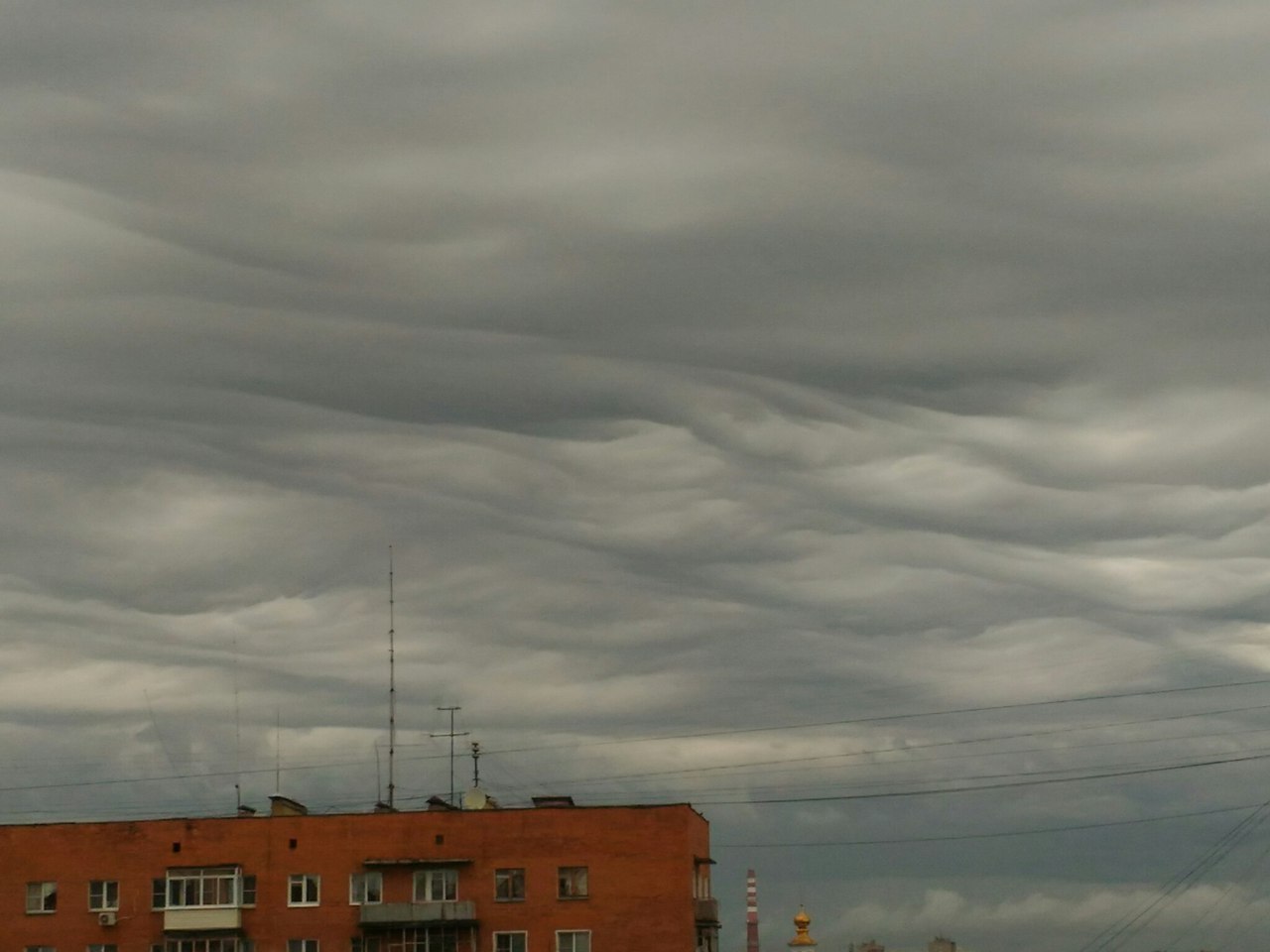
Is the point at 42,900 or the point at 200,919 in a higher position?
the point at 42,900

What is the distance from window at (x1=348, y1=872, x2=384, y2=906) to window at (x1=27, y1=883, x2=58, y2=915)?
59.6 feet

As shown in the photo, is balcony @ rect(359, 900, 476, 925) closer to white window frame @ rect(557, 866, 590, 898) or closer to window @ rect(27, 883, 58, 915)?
white window frame @ rect(557, 866, 590, 898)

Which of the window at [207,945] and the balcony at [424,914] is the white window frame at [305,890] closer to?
the window at [207,945]

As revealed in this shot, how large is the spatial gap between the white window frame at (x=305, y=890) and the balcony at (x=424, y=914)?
379cm

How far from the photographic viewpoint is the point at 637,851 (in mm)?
103562

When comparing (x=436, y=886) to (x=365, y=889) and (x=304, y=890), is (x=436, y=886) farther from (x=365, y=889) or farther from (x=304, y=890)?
(x=304, y=890)

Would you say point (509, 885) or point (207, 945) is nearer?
point (509, 885)

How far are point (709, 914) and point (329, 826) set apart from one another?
929 inches

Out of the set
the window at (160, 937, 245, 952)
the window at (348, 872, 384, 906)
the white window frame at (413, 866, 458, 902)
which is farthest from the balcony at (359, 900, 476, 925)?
the window at (160, 937, 245, 952)

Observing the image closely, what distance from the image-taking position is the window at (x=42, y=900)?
351ft

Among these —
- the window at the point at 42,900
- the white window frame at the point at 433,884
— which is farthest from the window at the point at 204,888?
the white window frame at the point at 433,884

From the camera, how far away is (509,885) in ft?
341

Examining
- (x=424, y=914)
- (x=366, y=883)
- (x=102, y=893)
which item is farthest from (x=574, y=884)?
(x=102, y=893)

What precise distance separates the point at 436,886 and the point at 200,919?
1417 cm
